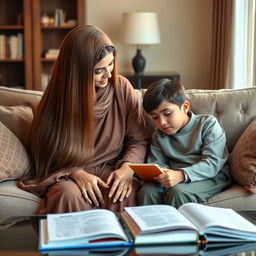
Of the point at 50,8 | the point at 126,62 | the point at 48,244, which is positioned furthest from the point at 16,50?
the point at 48,244

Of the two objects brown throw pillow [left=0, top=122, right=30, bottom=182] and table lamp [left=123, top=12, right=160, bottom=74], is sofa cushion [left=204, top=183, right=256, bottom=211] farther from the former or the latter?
table lamp [left=123, top=12, right=160, bottom=74]

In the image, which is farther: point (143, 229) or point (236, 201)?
point (236, 201)

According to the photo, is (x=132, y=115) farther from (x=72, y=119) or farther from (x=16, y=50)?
(x=16, y=50)

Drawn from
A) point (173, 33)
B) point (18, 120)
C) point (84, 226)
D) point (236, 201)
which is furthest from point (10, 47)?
point (84, 226)

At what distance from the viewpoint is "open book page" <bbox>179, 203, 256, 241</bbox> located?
5.12ft

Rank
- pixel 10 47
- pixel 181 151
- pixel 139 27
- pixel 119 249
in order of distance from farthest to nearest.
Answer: pixel 10 47
pixel 139 27
pixel 181 151
pixel 119 249

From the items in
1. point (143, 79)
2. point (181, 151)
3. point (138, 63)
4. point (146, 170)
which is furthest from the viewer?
point (138, 63)

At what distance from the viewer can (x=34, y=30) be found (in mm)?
5047

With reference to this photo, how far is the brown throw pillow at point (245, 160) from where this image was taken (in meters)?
2.17

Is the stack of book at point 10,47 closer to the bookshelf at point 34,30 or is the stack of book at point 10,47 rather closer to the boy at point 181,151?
the bookshelf at point 34,30

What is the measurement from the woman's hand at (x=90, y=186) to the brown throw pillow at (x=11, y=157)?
0.26 meters

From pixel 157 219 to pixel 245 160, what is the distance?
755mm

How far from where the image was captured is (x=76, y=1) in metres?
5.12

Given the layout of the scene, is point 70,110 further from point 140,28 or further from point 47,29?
point 47,29
